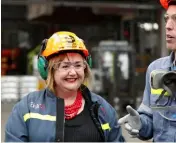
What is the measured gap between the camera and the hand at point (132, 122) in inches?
102

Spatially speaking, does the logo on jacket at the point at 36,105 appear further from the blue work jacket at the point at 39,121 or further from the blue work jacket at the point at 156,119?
the blue work jacket at the point at 156,119

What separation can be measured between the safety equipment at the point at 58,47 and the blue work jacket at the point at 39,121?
0.16 meters

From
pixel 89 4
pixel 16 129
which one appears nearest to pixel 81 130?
pixel 16 129

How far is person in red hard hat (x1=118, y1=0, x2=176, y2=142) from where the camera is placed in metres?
2.65

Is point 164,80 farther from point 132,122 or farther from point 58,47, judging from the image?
point 58,47

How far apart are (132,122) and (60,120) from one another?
39 centimetres

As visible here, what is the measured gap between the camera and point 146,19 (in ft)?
37.6

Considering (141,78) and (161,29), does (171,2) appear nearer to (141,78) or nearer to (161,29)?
(141,78)

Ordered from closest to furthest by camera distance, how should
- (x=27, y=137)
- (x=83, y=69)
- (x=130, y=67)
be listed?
1. (x=27, y=137)
2. (x=83, y=69)
3. (x=130, y=67)

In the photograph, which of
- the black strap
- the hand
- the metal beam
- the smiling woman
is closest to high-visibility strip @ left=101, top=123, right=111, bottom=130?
the smiling woman

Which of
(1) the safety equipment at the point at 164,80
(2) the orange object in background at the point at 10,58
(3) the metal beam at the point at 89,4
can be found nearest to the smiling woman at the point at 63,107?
(1) the safety equipment at the point at 164,80

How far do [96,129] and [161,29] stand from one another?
9.15 meters

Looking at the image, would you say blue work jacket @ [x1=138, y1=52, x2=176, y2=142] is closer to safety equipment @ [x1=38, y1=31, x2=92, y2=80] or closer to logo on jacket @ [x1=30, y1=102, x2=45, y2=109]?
safety equipment @ [x1=38, y1=31, x2=92, y2=80]

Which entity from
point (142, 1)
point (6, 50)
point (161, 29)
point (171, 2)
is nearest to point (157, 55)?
point (161, 29)
